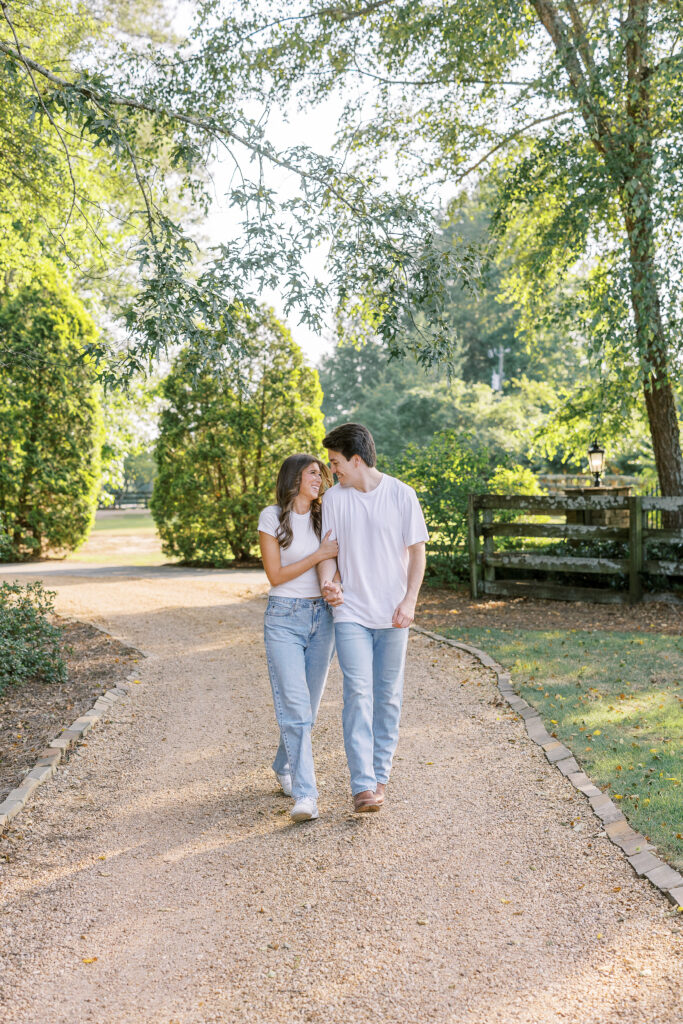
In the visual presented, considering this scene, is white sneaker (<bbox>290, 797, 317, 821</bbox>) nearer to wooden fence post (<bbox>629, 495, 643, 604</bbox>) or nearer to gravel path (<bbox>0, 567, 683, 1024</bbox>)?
gravel path (<bbox>0, 567, 683, 1024</bbox>)

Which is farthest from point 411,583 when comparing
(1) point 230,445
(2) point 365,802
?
(1) point 230,445

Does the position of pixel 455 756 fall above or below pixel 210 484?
below

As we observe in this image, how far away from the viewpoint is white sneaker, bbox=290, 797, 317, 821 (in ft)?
14.3

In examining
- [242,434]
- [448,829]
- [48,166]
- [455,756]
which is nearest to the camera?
[448,829]

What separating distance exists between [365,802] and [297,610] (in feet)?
3.28

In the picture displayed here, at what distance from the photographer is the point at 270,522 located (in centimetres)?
446

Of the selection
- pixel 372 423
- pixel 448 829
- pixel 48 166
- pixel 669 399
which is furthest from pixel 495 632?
pixel 372 423

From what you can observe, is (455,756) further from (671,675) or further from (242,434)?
(242,434)

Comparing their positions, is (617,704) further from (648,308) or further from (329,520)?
(648,308)

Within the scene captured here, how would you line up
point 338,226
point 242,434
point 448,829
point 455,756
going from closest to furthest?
point 448,829
point 455,756
point 338,226
point 242,434

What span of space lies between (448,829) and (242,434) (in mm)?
12927

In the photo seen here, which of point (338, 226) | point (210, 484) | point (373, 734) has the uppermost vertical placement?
point (338, 226)

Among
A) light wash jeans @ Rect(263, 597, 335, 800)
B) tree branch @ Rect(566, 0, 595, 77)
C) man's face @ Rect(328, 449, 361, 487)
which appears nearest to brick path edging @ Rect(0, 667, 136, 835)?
light wash jeans @ Rect(263, 597, 335, 800)

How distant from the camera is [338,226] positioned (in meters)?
6.95
